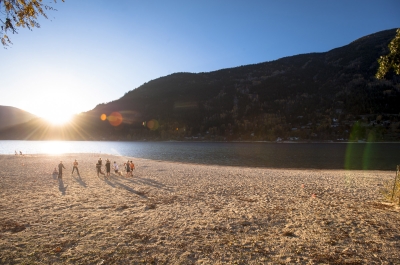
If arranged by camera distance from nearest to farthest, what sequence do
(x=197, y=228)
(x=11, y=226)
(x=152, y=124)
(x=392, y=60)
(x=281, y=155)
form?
(x=392, y=60), (x=11, y=226), (x=197, y=228), (x=281, y=155), (x=152, y=124)

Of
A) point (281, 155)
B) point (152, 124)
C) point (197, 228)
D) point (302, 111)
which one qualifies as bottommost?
point (281, 155)

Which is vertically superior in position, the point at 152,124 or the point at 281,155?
the point at 152,124

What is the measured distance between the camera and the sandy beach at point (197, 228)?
5641 millimetres

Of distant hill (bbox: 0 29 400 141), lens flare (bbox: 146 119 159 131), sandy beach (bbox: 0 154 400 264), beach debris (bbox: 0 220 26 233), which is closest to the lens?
sandy beach (bbox: 0 154 400 264)

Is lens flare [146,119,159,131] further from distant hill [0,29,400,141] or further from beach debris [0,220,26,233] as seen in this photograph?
beach debris [0,220,26,233]

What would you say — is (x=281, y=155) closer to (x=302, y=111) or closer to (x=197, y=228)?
(x=197, y=228)

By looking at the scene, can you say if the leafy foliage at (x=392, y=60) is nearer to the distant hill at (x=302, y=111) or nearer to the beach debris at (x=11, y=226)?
the beach debris at (x=11, y=226)

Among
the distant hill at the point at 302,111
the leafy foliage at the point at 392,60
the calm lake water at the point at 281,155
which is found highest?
the distant hill at the point at 302,111

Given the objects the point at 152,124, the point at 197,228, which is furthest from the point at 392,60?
the point at 152,124

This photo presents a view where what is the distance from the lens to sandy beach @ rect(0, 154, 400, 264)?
5641 millimetres

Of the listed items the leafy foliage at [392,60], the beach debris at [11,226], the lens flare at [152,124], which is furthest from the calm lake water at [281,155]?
the lens flare at [152,124]

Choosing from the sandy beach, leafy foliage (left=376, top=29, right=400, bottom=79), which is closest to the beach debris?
the sandy beach

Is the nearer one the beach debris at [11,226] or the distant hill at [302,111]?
the beach debris at [11,226]

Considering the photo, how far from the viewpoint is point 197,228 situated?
763cm
